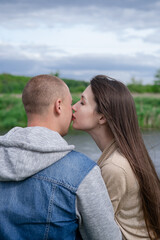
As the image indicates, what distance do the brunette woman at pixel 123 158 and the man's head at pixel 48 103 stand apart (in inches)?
19.4

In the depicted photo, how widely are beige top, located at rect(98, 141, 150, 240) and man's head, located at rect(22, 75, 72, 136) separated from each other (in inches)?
17.5

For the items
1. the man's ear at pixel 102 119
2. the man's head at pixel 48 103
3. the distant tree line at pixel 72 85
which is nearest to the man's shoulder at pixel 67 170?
the man's head at pixel 48 103

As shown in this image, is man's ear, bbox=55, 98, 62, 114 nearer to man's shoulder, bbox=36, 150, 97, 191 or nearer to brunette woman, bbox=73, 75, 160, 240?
man's shoulder, bbox=36, 150, 97, 191

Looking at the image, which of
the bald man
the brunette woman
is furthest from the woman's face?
the bald man

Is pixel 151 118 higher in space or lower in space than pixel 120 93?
lower

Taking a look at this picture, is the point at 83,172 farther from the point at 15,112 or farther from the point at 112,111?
the point at 15,112

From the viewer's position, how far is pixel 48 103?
1873 millimetres

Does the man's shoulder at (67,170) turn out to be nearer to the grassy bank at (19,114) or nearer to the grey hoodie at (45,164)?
the grey hoodie at (45,164)

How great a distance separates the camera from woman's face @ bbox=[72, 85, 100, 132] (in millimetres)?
2559

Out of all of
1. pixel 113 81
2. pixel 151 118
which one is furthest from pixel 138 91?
pixel 113 81

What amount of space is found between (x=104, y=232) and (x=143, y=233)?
0.70 metres

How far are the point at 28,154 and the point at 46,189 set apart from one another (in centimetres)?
20

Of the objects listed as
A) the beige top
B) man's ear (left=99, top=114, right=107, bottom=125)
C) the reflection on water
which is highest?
man's ear (left=99, top=114, right=107, bottom=125)

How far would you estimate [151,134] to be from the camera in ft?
61.7
